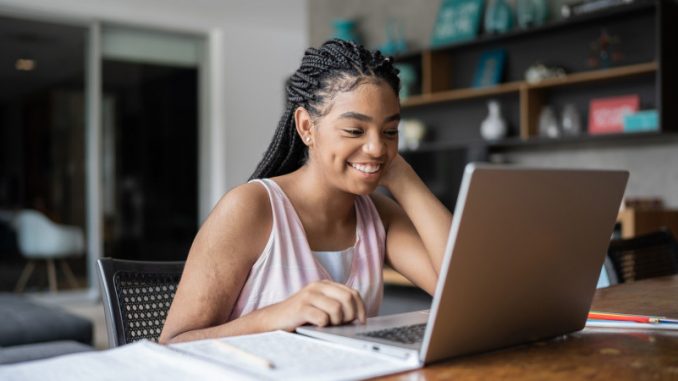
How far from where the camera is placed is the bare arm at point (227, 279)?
1.01 meters

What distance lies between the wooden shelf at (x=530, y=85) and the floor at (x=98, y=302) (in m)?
1.24

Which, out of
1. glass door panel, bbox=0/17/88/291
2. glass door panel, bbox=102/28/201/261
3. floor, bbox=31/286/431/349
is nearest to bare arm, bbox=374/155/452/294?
floor, bbox=31/286/431/349

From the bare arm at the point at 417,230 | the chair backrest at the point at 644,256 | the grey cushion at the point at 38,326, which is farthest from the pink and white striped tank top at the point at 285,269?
the grey cushion at the point at 38,326

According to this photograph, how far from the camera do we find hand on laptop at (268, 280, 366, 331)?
960 millimetres

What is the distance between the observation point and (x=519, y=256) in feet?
2.79

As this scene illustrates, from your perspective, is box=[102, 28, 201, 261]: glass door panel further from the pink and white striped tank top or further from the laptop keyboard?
the laptop keyboard

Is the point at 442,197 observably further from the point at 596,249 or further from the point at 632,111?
the point at 596,249

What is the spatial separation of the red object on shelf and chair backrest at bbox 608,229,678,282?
1947mm

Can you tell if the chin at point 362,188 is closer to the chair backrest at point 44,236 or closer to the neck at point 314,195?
the neck at point 314,195

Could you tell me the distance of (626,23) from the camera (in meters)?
4.01

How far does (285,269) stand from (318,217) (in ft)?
0.48

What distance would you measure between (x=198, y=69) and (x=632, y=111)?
4262 millimetres

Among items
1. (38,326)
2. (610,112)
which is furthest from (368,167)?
(610,112)

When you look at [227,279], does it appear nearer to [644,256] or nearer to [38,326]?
[644,256]
